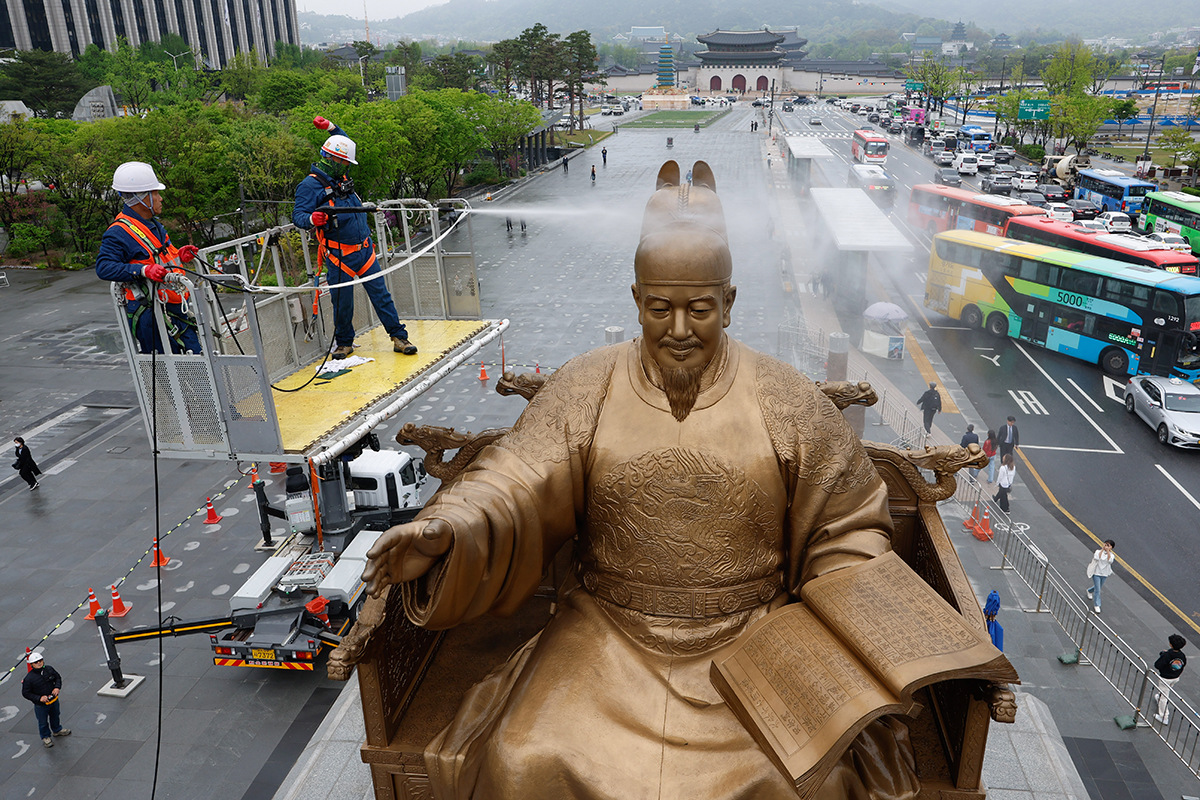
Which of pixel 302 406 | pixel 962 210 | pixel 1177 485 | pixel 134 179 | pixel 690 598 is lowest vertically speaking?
pixel 1177 485

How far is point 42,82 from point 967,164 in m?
57.9

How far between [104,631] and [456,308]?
239 inches

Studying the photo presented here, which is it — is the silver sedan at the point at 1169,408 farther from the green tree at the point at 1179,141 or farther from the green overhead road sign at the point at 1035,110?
the green overhead road sign at the point at 1035,110

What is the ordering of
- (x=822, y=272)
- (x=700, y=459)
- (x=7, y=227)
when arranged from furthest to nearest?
(x=7, y=227)
(x=822, y=272)
(x=700, y=459)

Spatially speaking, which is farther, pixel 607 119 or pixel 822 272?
pixel 607 119

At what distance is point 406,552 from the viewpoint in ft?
12.1

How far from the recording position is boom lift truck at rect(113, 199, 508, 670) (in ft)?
26.6

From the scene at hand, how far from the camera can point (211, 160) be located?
2788 centimetres

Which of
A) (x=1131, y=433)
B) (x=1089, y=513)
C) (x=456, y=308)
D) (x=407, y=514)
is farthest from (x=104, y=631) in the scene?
(x=1131, y=433)

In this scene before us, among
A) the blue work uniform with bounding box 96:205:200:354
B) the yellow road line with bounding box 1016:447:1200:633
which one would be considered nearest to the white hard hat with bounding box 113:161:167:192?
the blue work uniform with bounding box 96:205:200:354

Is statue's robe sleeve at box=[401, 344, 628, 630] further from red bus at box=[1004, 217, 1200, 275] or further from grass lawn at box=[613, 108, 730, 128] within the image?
grass lawn at box=[613, 108, 730, 128]

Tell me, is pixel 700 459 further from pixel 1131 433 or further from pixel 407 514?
pixel 1131 433

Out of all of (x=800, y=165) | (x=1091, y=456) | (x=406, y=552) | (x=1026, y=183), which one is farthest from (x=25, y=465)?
(x=1026, y=183)

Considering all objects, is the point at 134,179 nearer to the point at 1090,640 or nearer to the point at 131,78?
the point at 1090,640
